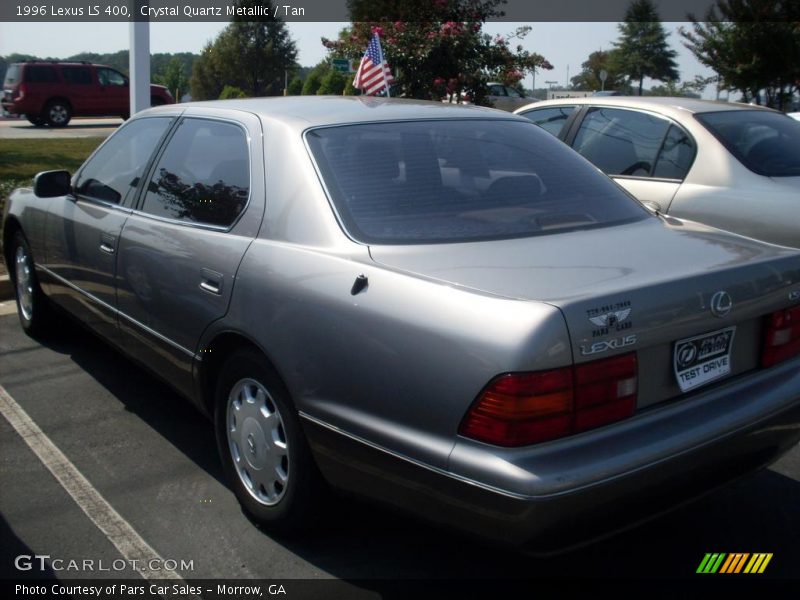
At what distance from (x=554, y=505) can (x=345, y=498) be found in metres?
0.82

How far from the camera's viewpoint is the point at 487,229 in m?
3.20

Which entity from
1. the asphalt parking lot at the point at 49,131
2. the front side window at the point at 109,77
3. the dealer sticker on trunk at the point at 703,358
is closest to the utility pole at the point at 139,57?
the dealer sticker on trunk at the point at 703,358

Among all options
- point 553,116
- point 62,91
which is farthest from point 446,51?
point 62,91

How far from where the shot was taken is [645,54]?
207 feet

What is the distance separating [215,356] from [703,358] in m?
1.81

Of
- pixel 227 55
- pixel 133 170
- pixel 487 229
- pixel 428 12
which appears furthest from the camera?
pixel 227 55

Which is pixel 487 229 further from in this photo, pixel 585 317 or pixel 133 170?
pixel 133 170

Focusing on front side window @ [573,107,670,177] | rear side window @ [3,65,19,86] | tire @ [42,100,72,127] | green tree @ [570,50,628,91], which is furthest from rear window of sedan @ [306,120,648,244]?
green tree @ [570,50,628,91]

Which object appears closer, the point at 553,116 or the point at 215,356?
the point at 215,356

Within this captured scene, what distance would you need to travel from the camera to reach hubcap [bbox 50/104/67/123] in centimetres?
2652

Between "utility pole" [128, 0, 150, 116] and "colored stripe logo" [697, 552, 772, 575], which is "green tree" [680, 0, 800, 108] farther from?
"colored stripe logo" [697, 552, 772, 575]

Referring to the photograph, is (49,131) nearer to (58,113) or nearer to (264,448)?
(58,113)

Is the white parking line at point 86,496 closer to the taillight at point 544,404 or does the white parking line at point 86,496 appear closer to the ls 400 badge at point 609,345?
the taillight at point 544,404

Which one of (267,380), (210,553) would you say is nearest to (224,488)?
(210,553)
